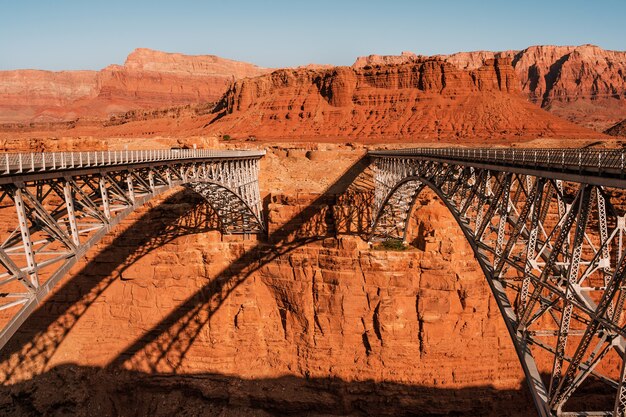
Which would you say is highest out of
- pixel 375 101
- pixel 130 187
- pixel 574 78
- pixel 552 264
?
pixel 574 78

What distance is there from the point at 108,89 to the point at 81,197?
567 feet

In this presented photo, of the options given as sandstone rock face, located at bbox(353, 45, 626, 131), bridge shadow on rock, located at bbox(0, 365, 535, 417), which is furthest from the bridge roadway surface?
sandstone rock face, located at bbox(353, 45, 626, 131)

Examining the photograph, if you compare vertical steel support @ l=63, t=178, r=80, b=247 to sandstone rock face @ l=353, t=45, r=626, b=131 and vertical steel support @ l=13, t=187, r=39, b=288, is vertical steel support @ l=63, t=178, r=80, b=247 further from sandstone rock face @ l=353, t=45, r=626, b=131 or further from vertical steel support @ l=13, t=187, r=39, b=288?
sandstone rock face @ l=353, t=45, r=626, b=131

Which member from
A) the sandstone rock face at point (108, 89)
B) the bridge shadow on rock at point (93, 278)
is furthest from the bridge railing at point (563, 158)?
the sandstone rock face at point (108, 89)

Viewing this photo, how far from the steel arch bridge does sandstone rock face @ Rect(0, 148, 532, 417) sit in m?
3.13

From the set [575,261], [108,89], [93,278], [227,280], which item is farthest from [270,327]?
[108,89]

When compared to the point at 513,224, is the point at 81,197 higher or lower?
lower

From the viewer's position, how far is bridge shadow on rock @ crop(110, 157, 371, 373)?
34.3 metres

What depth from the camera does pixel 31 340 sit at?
34438 millimetres

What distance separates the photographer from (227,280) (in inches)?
1399

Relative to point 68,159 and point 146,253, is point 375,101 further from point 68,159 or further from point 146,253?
point 68,159

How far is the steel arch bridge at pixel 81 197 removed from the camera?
1253 cm

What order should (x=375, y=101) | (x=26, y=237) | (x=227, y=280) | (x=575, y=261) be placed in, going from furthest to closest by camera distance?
(x=375, y=101), (x=227, y=280), (x=26, y=237), (x=575, y=261)

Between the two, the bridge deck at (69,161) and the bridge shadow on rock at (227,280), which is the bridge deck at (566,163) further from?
the bridge shadow on rock at (227,280)
